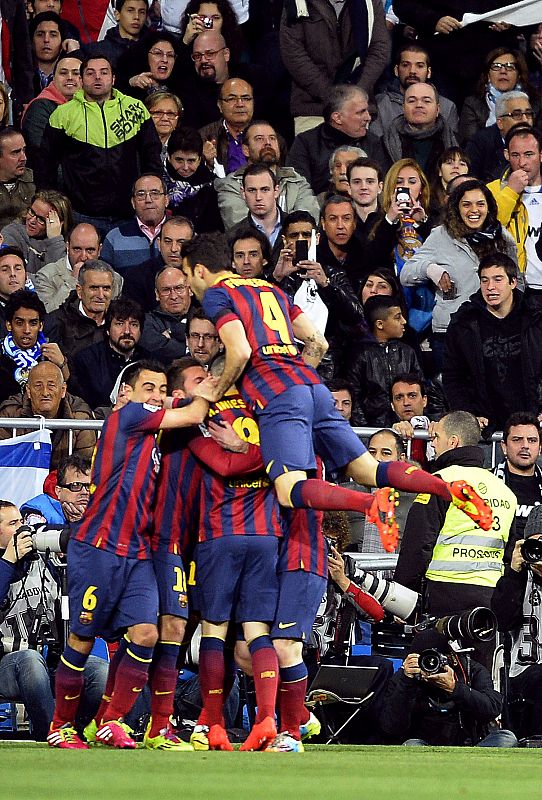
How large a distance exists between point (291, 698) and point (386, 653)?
8.76 ft

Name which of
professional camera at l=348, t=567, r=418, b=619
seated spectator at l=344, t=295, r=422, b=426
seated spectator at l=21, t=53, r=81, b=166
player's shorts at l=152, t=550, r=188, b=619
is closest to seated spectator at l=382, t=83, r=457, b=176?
seated spectator at l=344, t=295, r=422, b=426

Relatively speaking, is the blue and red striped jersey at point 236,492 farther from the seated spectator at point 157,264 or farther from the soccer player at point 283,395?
the seated spectator at point 157,264


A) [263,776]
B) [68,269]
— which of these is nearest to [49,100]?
[68,269]

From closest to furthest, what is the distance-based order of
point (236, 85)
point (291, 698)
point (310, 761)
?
1. point (310, 761)
2. point (291, 698)
3. point (236, 85)

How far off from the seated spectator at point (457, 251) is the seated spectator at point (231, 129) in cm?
243

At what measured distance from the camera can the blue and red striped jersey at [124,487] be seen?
788 centimetres

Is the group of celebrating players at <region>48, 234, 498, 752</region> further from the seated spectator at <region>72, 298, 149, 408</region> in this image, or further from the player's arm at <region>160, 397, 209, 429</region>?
the seated spectator at <region>72, 298, 149, 408</region>

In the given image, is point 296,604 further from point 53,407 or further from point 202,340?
point 202,340

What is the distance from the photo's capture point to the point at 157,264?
1343 cm

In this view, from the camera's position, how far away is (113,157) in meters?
14.2

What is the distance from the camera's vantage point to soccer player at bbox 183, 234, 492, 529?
7.41 m

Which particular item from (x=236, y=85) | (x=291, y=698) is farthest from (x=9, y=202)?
(x=291, y=698)

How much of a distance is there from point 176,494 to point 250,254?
15.8 ft

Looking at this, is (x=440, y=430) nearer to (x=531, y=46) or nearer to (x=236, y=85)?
(x=236, y=85)
